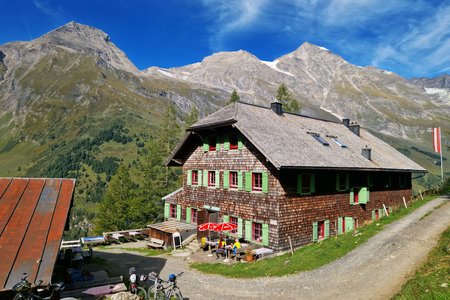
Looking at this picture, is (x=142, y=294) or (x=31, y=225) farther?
(x=142, y=294)

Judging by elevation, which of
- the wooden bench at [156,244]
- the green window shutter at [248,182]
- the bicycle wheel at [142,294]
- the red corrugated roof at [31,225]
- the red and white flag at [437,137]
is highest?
the red and white flag at [437,137]

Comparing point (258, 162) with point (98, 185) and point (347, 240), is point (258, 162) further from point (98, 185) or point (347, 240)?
point (98, 185)

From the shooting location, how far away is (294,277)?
15617 millimetres

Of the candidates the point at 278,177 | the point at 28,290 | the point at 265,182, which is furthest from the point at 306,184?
the point at 28,290

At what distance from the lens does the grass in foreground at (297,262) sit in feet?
54.9

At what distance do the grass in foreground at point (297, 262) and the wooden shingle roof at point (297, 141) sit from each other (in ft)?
15.5

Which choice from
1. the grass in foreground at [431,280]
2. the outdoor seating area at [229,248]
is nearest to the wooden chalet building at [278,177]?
the outdoor seating area at [229,248]

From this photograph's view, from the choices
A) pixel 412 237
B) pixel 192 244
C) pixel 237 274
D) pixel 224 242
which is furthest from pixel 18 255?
pixel 412 237

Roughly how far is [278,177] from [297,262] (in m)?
5.43

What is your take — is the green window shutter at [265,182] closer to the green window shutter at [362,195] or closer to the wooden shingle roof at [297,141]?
the wooden shingle roof at [297,141]

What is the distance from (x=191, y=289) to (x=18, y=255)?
311 inches

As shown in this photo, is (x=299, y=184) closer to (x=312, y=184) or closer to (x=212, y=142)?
(x=312, y=184)

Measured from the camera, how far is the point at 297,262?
17.4 m

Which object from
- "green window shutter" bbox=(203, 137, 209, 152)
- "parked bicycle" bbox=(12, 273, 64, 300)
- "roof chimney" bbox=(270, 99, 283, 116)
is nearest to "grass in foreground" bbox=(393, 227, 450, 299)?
"parked bicycle" bbox=(12, 273, 64, 300)
